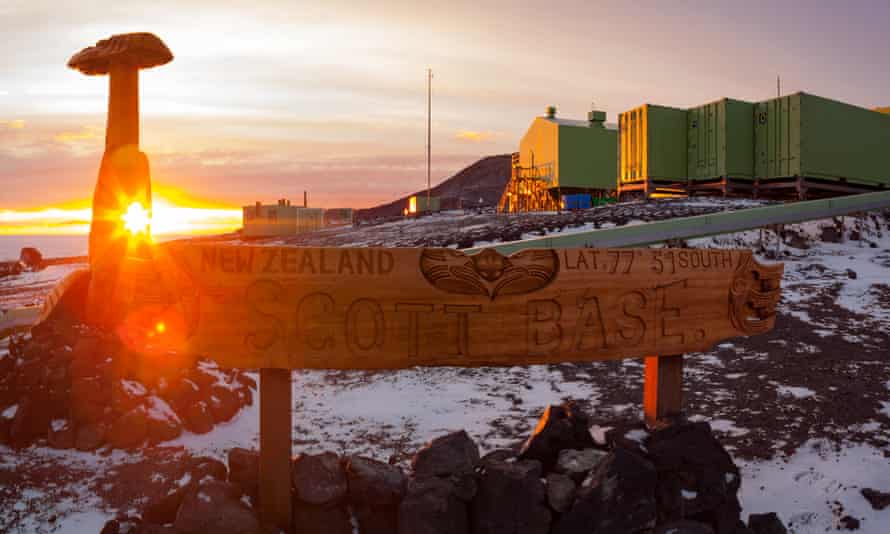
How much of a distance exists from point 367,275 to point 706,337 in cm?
223

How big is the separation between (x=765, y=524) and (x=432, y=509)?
7.01 ft

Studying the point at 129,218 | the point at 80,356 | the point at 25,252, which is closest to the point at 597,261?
the point at 80,356

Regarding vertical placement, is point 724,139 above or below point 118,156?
above

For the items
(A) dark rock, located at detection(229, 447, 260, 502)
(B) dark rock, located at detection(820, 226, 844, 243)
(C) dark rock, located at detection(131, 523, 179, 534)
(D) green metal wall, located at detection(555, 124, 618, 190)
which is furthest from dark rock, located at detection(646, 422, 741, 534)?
(D) green metal wall, located at detection(555, 124, 618, 190)

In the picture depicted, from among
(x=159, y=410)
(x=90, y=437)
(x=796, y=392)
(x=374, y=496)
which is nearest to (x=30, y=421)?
(x=90, y=437)

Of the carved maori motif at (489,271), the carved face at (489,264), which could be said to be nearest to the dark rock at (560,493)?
the carved maori motif at (489,271)

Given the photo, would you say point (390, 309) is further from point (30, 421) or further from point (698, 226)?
point (698, 226)

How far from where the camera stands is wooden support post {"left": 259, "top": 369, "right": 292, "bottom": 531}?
3.32 metres

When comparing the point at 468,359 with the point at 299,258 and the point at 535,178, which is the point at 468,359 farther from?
the point at 535,178

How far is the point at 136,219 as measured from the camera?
336 inches

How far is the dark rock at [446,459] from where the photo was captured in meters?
3.71

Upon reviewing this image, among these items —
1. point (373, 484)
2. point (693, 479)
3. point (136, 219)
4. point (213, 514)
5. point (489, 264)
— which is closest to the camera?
point (213, 514)

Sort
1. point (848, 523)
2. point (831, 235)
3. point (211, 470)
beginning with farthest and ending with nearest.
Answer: point (831, 235), point (848, 523), point (211, 470)

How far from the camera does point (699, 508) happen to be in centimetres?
391
